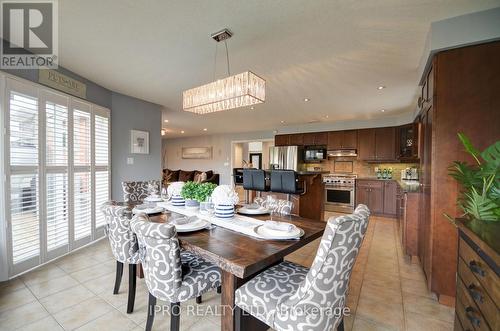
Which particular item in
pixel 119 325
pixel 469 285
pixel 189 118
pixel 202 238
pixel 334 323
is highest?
pixel 189 118

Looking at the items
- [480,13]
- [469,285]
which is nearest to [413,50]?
[480,13]

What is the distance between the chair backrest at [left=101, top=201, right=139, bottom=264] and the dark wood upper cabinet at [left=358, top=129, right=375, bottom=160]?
5637 mm

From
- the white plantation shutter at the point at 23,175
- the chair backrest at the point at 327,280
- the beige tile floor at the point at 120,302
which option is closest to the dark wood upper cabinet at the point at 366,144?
the beige tile floor at the point at 120,302

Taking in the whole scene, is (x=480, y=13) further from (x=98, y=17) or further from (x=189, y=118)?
(x=189, y=118)

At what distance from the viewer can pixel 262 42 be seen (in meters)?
2.29

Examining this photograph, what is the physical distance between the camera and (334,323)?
1177 mm

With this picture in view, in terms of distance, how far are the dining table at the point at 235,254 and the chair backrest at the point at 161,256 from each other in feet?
0.38

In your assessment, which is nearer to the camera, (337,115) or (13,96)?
(13,96)

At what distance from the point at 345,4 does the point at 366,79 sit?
1.79m

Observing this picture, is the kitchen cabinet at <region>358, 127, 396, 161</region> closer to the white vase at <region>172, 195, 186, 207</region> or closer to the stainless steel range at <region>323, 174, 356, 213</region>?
the stainless steel range at <region>323, 174, 356, 213</region>

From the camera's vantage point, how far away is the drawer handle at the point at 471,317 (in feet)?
3.40

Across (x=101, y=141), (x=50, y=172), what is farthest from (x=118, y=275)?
(x=101, y=141)

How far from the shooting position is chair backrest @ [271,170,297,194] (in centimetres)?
377

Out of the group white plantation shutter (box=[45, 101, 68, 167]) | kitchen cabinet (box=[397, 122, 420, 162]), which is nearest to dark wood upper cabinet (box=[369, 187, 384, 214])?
kitchen cabinet (box=[397, 122, 420, 162])
